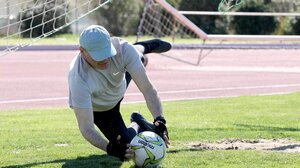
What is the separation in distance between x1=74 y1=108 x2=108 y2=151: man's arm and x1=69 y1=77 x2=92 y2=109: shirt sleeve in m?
0.05

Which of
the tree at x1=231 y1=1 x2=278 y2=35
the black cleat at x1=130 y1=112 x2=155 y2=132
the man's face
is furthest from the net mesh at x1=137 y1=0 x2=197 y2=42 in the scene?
the tree at x1=231 y1=1 x2=278 y2=35

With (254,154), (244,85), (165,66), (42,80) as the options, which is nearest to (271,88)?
(244,85)

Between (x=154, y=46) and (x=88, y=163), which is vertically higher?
(x=154, y=46)

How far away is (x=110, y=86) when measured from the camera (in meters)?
7.88

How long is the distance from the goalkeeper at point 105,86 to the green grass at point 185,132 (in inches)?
16.9

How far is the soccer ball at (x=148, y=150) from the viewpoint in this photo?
7387 millimetres

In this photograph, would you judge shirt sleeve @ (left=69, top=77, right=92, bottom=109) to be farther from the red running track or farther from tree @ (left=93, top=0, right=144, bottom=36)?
tree @ (left=93, top=0, right=144, bottom=36)

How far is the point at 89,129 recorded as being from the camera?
7.42m

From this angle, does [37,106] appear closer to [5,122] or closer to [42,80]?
[5,122]

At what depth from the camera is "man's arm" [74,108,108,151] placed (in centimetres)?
738

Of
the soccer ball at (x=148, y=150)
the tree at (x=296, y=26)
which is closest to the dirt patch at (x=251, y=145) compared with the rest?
the soccer ball at (x=148, y=150)

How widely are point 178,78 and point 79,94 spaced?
1242cm

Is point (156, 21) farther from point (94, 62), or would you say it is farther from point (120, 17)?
point (120, 17)

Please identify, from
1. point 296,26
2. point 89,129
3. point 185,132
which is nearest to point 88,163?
point 89,129
